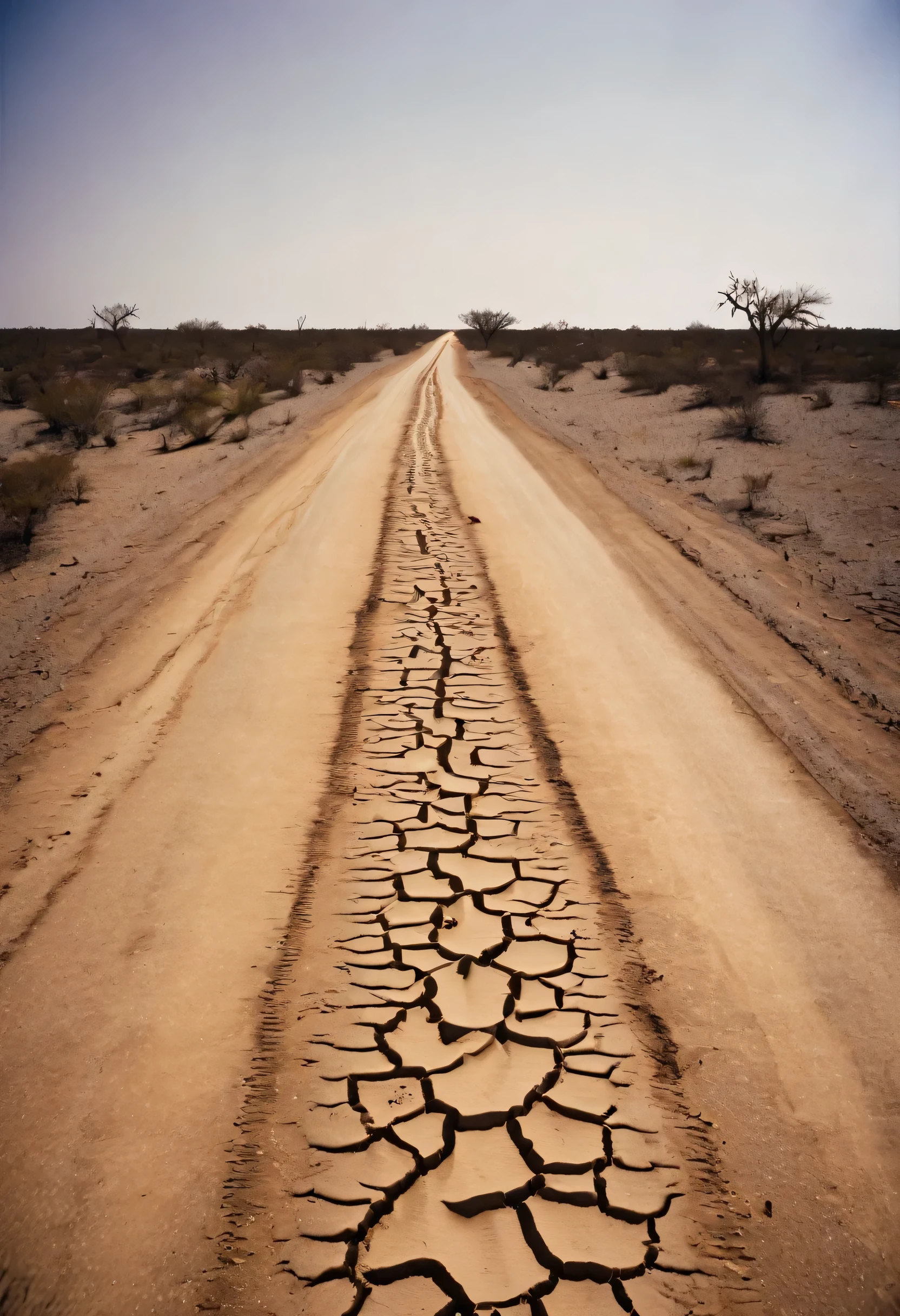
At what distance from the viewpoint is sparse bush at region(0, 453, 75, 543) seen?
9.77 m

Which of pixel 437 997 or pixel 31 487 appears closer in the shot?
pixel 437 997

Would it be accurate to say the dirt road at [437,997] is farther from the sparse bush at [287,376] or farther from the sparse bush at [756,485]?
the sparse bush at [287,376]

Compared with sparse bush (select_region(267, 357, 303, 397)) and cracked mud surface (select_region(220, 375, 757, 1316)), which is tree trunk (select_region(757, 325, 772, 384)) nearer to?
sparse bush (select_region(267, 357, 303, 397))

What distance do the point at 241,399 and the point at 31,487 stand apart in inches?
352

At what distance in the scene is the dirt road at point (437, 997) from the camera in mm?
2305

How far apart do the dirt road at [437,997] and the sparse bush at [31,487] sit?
5.16 metres

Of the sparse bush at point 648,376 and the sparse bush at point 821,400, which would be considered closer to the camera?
the sparse bush at point 821,400

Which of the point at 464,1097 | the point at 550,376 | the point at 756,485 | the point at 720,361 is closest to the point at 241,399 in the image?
the point at 756,485

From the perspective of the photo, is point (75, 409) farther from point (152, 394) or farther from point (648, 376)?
point (648, 376)

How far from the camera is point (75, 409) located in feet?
51.9

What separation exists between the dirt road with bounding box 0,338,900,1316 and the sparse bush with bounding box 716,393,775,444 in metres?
10.9

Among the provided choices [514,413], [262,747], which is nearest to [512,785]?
[262,747]

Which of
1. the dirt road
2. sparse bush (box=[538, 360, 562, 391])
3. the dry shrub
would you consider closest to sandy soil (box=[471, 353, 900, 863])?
the dirt road

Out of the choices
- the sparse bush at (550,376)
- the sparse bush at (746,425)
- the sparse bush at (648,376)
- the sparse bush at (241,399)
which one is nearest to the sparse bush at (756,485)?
the sparse bush at (746,425)
